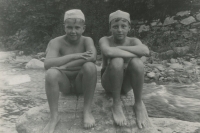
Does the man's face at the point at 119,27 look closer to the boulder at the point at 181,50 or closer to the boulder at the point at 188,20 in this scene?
the boulder at the point at 181,50

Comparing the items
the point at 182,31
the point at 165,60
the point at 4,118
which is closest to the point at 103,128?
the point at 4,118

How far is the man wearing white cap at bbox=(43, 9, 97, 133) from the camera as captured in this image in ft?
10.5

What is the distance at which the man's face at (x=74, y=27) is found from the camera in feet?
11.1

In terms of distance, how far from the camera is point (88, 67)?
3.21 metres

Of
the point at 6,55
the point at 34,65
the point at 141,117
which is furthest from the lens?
the point at 6,55

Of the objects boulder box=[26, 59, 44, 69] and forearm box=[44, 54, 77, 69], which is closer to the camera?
forearm box=[44, 54, 77, 69]

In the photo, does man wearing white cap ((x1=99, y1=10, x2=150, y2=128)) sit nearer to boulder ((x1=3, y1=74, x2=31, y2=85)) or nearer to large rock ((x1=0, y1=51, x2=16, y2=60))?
boulder ((x1=3, y1=74, x2=31, y2=85))

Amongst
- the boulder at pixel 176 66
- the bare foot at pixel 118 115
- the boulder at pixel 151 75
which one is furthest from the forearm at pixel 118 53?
the boulder at pixel 176 66

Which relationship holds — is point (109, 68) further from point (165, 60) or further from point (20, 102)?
point (165, 60)

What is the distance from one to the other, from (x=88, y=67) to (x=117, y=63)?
1.18ft

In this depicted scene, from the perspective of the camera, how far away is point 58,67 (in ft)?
11.0

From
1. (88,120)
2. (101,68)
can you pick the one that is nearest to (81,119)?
(88,120)

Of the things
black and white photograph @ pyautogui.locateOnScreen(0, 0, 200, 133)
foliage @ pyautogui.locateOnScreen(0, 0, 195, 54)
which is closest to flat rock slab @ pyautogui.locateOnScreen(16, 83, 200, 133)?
→ black and white photograph @ pyautogui.locateOnScreen(0, 0, 200, 133)

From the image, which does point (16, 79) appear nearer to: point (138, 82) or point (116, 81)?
point (116, 81)
